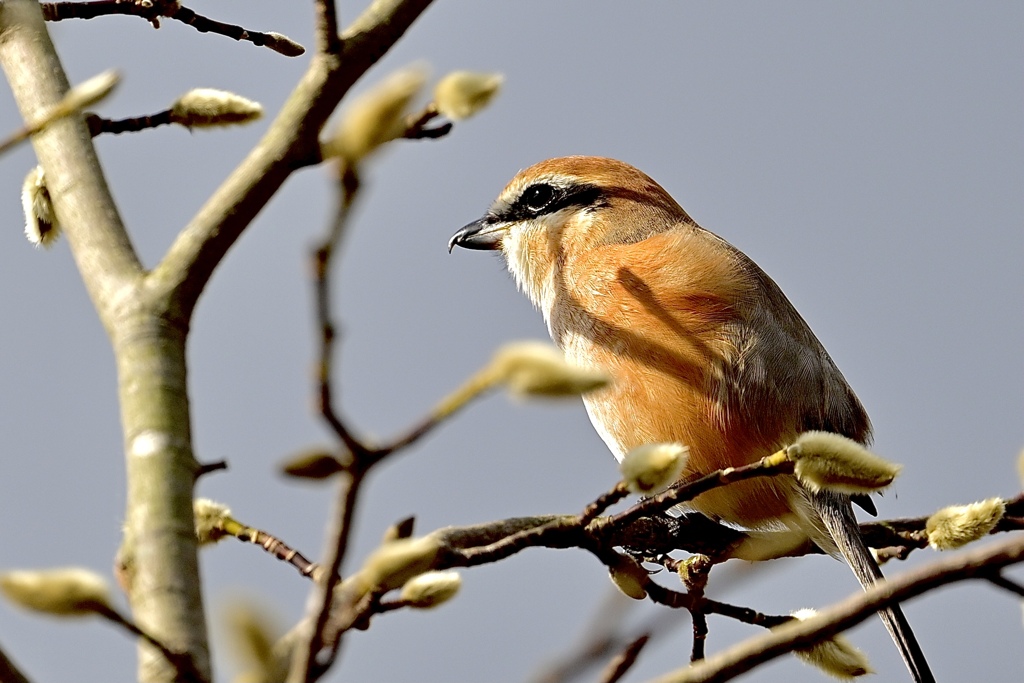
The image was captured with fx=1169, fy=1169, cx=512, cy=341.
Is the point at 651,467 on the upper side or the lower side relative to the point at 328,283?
lower

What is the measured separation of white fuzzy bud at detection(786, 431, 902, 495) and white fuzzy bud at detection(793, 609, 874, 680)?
56cm

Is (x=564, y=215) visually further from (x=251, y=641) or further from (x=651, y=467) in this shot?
(x=251, y=641)

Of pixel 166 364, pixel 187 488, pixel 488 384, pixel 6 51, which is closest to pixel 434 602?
pixel 187 488

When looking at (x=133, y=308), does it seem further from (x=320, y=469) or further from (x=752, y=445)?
(x=752, y=445)

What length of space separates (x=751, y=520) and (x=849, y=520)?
0.59 metres

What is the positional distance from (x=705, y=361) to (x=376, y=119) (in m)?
3.26

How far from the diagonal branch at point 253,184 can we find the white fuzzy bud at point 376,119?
2.08 ft

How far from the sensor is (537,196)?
560 cm

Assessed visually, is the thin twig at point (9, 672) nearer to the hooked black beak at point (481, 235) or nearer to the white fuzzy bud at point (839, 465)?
the white fuzzy bud at point (839, 465)

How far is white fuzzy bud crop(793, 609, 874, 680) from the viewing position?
2303 mm

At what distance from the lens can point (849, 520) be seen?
153 inches

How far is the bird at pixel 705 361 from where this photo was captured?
430 cm

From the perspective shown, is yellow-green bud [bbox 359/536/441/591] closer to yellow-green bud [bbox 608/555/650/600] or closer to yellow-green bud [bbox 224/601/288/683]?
yellow-green bud [bbox 224/601/288/683]

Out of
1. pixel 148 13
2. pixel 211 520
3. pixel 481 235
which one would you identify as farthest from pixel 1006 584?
pixel 481 235
